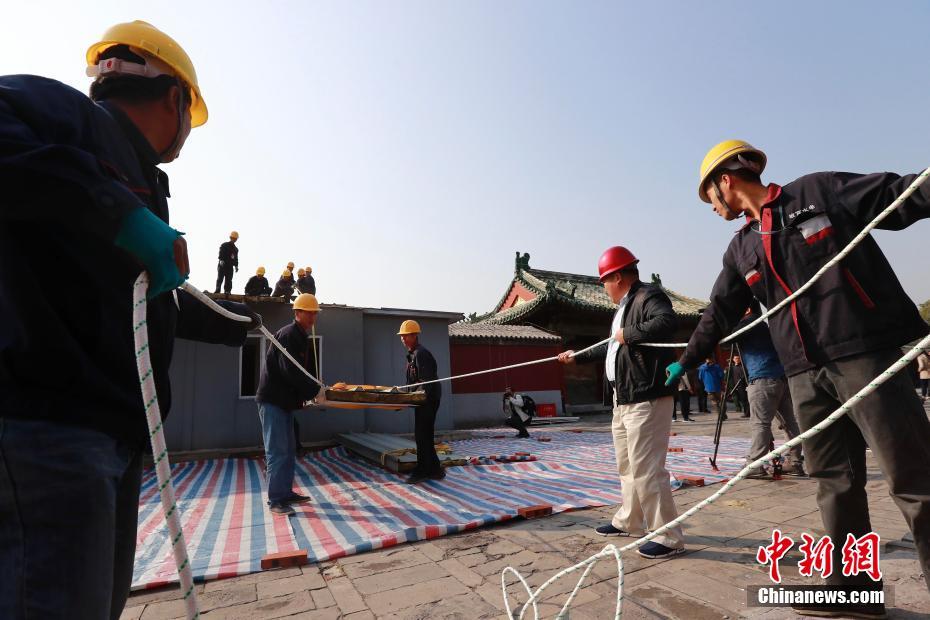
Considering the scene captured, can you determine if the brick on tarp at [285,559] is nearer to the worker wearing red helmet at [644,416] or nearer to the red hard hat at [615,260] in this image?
the worker wearing red helmet at [644,416]

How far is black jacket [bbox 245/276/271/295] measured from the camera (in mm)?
11344

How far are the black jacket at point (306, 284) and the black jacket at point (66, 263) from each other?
11847 millimetres

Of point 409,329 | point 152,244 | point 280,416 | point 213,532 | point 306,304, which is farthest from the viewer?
point 409,329

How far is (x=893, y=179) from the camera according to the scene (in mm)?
1828

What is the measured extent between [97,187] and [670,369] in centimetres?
299

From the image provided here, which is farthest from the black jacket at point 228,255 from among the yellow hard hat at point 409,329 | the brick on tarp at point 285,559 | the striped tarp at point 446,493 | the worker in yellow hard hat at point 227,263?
the brick on tarp at point 285,559

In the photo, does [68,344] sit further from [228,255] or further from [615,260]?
[228,255]

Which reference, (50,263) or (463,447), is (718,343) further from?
(463,447)

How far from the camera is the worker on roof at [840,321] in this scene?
1.76 meters

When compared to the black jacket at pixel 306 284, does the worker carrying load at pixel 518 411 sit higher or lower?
lower

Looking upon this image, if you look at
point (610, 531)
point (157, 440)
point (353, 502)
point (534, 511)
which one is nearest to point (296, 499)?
point (353, 502)

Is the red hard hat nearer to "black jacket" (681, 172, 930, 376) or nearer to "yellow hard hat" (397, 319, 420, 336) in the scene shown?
"black jacket" (681, 172, 930, 376)

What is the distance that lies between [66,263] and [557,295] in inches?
695

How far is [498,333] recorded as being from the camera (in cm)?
1575
